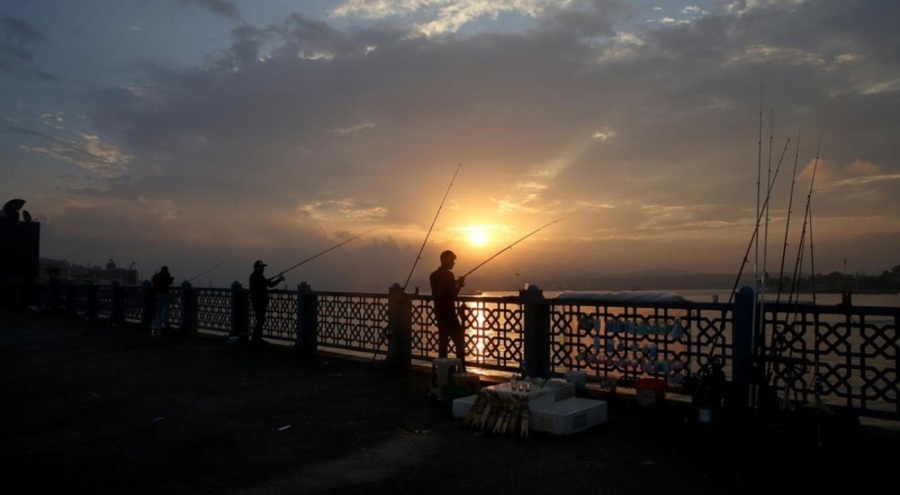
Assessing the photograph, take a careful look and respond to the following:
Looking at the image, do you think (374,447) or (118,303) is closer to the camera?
(374,447)

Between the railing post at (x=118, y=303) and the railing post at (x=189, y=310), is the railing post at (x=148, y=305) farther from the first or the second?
the railing post at (x=189, y=310)

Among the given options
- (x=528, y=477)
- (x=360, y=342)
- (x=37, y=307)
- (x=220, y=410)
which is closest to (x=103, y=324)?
(x=37, y=307)

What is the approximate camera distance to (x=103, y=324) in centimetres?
2289

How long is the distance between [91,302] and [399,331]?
63.7 feet

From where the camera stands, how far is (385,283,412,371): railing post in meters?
12.0

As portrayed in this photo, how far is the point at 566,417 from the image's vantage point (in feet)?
22.7

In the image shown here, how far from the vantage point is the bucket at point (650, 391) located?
26.9 feet

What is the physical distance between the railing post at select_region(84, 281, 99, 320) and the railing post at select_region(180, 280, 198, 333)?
8.47m

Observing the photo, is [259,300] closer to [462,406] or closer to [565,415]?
[462,406]

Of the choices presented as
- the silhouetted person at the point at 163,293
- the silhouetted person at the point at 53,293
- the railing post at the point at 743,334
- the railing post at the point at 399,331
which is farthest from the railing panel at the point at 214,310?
the silhouetted person at the point at 53,293

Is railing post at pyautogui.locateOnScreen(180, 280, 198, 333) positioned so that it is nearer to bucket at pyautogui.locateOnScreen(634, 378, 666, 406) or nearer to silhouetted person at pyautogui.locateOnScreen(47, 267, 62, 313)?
silhouetted person at pyautogui.locateOnScreen(47, 267, 62, 313)

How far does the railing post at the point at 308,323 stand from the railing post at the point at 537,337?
630 cm

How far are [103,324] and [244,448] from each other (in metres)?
19.5

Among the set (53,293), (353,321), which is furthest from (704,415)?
(53,293)
